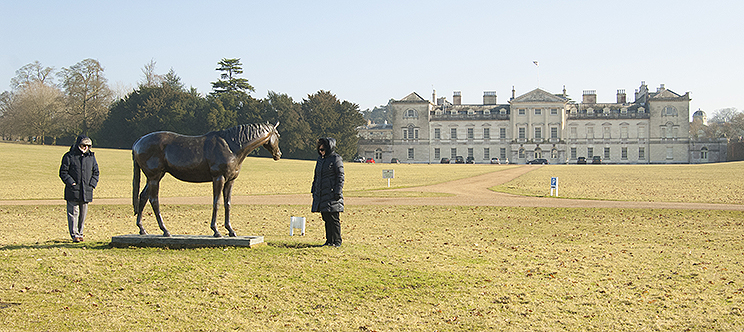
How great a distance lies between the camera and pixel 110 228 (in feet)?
39.8

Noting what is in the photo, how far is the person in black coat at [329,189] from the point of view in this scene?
890 centimetres

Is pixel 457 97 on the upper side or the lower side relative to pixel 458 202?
upper

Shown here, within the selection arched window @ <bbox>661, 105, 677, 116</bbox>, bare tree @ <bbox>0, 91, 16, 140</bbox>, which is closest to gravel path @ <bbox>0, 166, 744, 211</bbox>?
bare tree @ <bbox>0, 91, 16, 140</bbox>

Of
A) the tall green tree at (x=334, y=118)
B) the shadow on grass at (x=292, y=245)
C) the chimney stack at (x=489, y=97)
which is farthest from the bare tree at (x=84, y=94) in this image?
the shadow on grass at (x=292, y=245)

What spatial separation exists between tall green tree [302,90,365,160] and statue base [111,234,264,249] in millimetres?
69511

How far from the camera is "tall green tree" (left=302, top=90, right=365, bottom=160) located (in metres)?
79.4

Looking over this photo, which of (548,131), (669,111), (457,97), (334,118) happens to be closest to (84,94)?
(334,118)

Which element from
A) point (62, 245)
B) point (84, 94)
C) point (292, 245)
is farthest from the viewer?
point (84, 94)

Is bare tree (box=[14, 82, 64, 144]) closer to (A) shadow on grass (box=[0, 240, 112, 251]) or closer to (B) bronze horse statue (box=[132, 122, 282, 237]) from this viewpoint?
(A) shadow on grass (box=[0, 240, 112, 251])

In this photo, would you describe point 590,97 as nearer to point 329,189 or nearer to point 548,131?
point 548,131

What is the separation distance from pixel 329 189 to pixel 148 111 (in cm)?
6710

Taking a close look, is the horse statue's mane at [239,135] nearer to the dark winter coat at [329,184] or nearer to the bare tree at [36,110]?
the dark winter coat at [329,184]

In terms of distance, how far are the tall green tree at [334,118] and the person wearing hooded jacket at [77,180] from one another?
224 feet

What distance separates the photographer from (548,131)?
90500 mm
